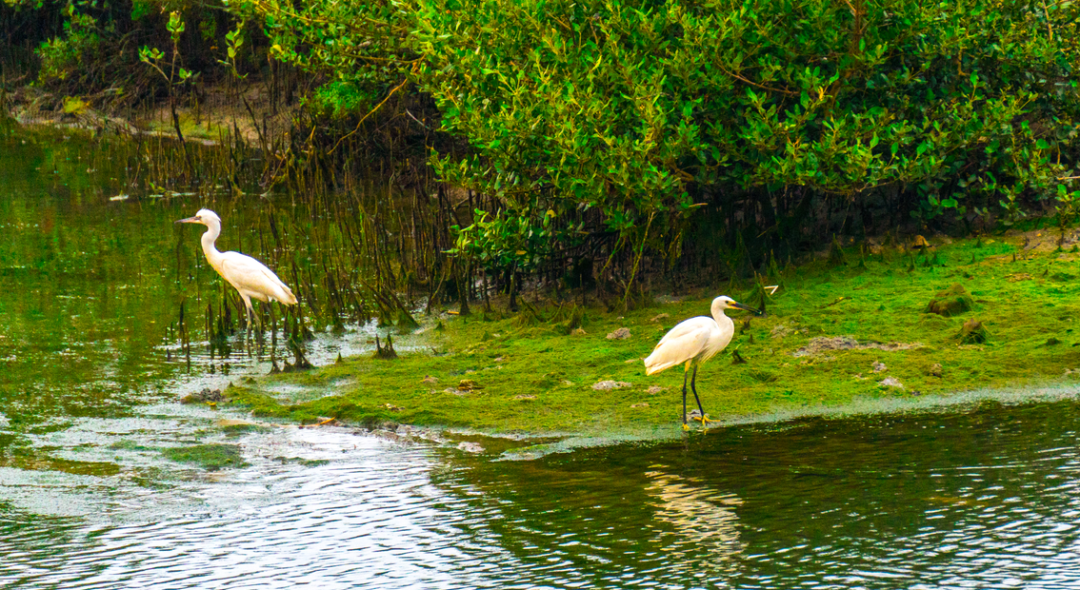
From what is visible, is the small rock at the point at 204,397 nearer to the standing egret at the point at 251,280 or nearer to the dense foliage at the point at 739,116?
the standing egret at the point at 251,280

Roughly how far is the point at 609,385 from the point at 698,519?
8.57 feet

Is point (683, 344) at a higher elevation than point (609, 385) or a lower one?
higher

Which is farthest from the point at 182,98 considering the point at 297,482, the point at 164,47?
the point at 297,482

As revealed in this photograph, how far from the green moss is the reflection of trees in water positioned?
7.57 ft

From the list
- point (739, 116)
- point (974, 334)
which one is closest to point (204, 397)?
point (739, 116)

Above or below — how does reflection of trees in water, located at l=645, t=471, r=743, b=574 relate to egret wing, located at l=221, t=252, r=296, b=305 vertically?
below

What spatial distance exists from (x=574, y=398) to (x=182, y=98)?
687 inches

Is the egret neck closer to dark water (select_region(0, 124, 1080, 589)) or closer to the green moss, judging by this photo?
dark water (select_region(0, 124, 1080, 589))

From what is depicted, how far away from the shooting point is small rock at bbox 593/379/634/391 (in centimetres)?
845

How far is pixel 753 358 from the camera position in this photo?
8.95 meters

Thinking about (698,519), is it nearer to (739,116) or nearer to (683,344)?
(683,344)

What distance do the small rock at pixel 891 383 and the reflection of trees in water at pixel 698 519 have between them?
2173 mm

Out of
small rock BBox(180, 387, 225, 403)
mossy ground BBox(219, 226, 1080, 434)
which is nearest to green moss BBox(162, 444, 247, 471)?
mossy ground BBox(219, 226, 1080, 434)

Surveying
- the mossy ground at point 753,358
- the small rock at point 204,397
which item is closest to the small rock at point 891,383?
the mossy ground at point 753,358
